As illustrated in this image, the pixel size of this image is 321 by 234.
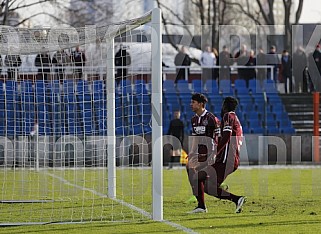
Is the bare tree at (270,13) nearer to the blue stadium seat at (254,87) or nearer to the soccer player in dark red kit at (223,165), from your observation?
the blue stadium seat at (254,87)

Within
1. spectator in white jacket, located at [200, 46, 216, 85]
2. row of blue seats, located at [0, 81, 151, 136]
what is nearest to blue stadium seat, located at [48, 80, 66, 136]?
row of blue seats, located at [0, 81, 151, 136]

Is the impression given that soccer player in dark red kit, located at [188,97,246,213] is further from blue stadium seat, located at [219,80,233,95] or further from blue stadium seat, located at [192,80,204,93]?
blue stadium seat, located at [219,80,233,95]

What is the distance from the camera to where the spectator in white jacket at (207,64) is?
29.4 metres

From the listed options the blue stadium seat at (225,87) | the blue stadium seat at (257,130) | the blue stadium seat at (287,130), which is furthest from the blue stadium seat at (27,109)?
the blue stadium seat at (287,130)

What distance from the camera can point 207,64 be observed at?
1163 inches

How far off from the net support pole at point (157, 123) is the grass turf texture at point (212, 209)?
0.32 meters

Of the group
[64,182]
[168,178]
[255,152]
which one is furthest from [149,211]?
[255,152]

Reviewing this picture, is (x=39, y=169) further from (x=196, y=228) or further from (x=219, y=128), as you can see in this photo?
(x=196, y=228)

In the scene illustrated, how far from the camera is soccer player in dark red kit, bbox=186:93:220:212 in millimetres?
12805

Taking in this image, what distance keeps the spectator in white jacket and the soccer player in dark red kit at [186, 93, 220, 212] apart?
16.3m

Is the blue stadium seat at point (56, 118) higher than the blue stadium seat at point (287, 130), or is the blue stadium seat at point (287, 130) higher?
the blue stadium seat at point (56, 118)

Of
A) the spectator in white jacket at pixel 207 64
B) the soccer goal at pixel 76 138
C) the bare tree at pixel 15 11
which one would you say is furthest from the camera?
the spectator in white jacket at pixel 207 64

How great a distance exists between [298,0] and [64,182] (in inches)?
891

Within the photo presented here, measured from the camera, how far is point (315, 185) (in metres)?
18.7
